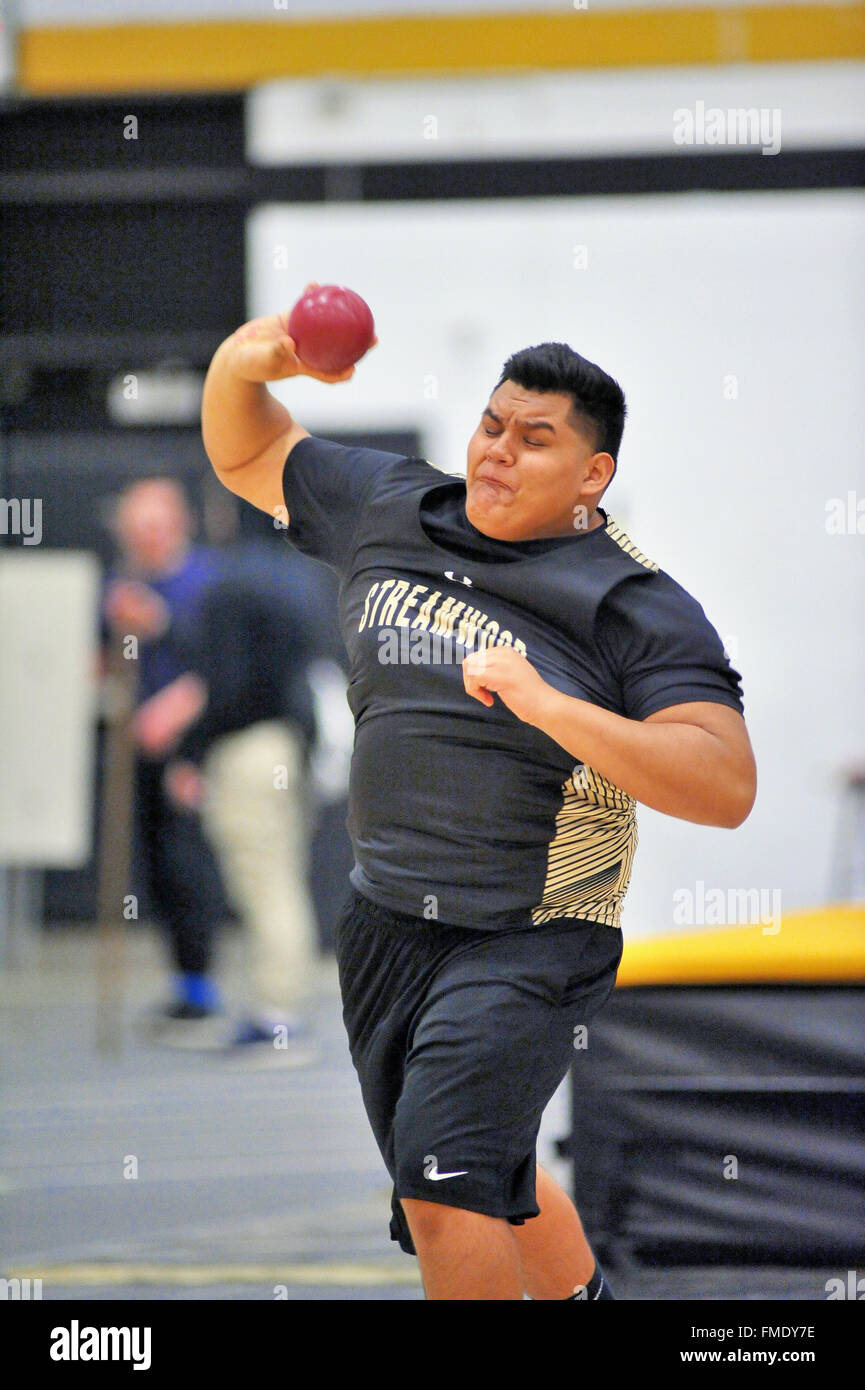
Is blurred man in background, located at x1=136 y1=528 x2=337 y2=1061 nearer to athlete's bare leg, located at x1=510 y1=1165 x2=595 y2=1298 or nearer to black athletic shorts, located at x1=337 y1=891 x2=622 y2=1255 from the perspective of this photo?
athlete's bare leg, located at x1=510 y1=1165 x2=595 y2=1298

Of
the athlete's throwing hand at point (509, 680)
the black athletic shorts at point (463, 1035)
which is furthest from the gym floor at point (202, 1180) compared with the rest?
the athlete's throwing hand at point (509, 680)

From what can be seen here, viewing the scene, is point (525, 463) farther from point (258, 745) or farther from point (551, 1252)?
point (258, 745)

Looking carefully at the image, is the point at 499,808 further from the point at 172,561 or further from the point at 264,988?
the point at 172,561

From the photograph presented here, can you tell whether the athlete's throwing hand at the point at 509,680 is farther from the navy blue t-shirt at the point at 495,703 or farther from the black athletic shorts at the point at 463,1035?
the black athletic shorts at the point at 463,1035

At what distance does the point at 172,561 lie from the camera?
6848 millimetres

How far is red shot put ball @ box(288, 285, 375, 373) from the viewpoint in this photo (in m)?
2.36

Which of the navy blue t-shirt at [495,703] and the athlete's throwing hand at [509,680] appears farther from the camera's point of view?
the navy blue t-shirt at [495,703]

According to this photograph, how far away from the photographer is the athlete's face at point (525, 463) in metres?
2.33

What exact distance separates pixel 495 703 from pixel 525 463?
334 mm

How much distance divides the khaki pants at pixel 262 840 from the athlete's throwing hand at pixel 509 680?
13.6 ft

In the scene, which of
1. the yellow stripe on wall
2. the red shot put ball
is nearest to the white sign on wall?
the yellow stripe on wall

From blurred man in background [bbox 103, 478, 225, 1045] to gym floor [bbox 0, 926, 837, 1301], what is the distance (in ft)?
1.01

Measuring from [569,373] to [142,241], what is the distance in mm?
6942

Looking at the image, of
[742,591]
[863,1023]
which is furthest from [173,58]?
[863,1023]
